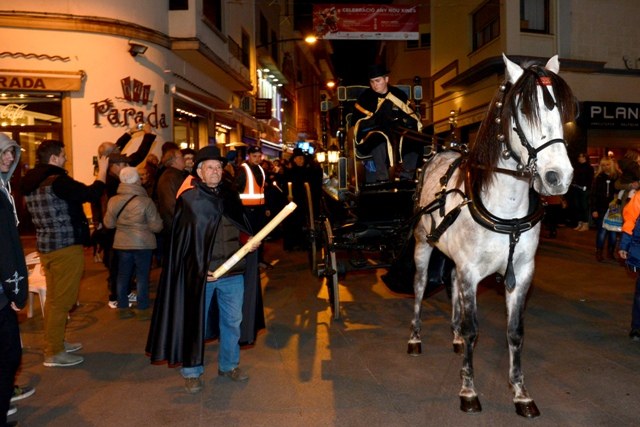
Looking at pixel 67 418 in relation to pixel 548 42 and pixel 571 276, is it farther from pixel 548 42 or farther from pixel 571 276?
pixel 548 42

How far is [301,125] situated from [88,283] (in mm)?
38801

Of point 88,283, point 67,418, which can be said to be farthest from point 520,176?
point 88,283

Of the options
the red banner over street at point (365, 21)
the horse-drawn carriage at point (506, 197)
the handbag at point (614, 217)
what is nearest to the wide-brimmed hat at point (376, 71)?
the horse-drawn carriage at point (506, 197)

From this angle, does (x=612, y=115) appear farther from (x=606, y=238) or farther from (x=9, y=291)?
(x=9, y=291)

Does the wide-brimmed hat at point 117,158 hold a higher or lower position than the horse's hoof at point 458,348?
higher

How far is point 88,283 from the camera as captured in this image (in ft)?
30.4

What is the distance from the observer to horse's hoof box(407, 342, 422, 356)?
557cm

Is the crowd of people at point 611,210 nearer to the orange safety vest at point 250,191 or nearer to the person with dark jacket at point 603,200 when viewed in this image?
the person with dark jacket at point 603,200

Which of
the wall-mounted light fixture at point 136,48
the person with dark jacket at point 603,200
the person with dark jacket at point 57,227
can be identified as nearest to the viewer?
the person with dark jacket at point 57,227

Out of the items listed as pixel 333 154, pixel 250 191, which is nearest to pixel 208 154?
pixel 250 191

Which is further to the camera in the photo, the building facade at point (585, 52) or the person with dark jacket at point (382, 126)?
the building facade at point (585, 52)

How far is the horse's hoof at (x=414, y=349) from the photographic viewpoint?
557cm

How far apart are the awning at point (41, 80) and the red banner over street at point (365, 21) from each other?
28.3 ft

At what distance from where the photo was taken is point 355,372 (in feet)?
16.7
